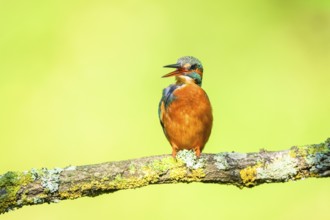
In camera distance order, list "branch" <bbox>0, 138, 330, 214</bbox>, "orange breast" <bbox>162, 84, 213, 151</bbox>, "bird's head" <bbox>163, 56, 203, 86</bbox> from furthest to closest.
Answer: "bird's head" <bbox>163, 56, 203, 86</bbox>
"orange breast" <bbox>162, 84, 213, 151</bbox>
"branch" <bbox>0, 138, 330, 214</bbox>

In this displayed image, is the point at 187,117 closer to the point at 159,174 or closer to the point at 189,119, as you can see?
the point at 189,119

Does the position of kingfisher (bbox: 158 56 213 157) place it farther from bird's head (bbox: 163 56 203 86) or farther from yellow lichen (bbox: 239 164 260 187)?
yellow lichen (bbox: 239 164 260 187)

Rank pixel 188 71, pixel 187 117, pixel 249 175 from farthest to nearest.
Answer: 1. pixel 188 71
2. pixel 187 117
3. pixel 249 175

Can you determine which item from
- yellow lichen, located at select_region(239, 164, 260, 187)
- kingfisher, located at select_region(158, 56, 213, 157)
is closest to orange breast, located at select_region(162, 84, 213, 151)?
kingfisher, located at select_region(158, 56, 213, 157)

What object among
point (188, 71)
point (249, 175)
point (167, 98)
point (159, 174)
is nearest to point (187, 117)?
point (167, 98)

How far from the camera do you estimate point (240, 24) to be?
551cm

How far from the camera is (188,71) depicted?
13.1 ft

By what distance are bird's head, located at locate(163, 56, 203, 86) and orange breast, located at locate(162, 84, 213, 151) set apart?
138 millimetres

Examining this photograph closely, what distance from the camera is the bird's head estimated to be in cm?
397

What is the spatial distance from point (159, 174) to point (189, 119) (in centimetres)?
63

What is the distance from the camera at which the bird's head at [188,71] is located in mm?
3969

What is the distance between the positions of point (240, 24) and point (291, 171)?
2.60m

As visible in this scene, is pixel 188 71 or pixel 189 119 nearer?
pixel 189 119

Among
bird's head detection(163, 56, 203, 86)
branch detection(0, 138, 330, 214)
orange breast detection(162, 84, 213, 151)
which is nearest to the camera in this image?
branch detection(0, 138, 330, 214)
